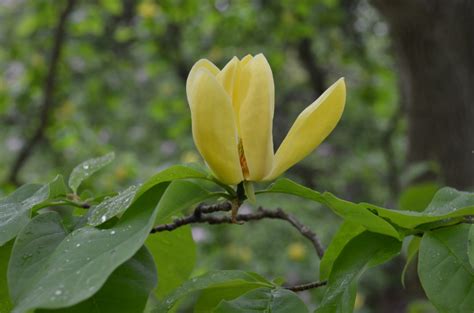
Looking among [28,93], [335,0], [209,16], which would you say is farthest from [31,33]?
[335,0]

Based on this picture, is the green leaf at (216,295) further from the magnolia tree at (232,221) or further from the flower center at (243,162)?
the flower center at (243,162)

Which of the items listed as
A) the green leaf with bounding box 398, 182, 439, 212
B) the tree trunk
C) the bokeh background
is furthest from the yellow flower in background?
the green leaf with bounding box 398, 182, 439, 212

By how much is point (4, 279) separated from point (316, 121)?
0.30 meters

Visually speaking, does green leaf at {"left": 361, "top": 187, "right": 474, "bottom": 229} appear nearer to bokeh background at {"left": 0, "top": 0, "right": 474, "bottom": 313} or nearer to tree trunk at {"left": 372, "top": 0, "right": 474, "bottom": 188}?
bokeh background at {"left": 0, "top": 0, "right": 474, "bottom": 313}

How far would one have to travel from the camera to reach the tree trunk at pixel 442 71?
2.29 m

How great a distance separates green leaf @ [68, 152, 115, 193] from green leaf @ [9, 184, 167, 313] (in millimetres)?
222

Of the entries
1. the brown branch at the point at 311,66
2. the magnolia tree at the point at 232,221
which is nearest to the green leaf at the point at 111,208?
the magnolia tree at the point at 232,221

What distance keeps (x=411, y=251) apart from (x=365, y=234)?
0.42 ft

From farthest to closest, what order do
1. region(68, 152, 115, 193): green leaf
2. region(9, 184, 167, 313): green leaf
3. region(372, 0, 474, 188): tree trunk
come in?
region(372, 0, 474, 188): tree trunk → region(68, 152, 115, 193): green leaf → region(9, 184, 167, 313): green leaf

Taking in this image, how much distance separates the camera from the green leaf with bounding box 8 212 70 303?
525 millimetres

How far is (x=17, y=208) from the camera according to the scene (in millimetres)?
630

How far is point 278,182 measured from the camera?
587mm

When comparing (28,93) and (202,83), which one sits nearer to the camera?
(202,83)

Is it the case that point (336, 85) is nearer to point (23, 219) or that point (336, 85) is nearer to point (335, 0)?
point (23, 219)
